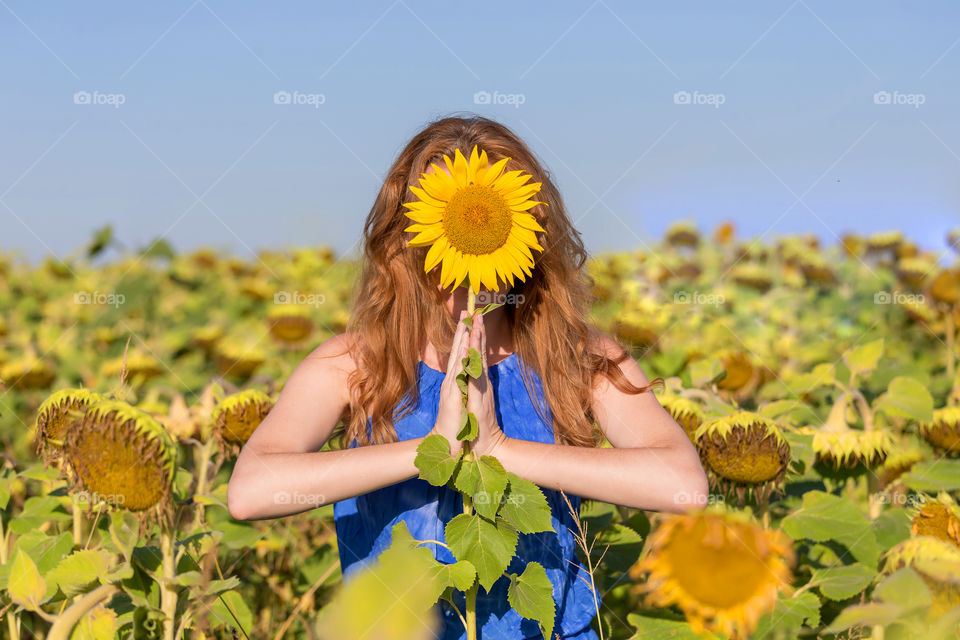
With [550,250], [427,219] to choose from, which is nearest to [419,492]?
[550,250]

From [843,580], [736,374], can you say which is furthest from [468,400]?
[736,374]

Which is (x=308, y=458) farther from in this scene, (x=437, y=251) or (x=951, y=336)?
(x=951, y=336)

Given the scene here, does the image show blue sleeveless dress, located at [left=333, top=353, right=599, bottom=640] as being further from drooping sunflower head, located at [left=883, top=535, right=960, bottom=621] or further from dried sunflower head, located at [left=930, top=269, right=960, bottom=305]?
dried sunflower head, located at [left=930, top=269, right=960, bottom=305]

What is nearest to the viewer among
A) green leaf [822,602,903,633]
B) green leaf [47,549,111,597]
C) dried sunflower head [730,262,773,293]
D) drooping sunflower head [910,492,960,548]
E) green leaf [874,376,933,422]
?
green leaf [822,602,903,633]

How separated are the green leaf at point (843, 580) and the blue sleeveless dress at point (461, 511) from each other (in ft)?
1.45

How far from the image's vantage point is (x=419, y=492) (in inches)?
63.4

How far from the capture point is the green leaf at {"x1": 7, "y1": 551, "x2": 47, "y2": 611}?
1.61 metres

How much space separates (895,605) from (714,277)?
15.9 feet

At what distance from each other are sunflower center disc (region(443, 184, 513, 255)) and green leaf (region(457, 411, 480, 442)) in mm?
201

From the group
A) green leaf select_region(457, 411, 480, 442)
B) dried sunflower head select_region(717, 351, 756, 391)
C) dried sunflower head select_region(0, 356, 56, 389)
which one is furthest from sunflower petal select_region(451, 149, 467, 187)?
dried sunflower head select_region(0, 356, 56, 389)

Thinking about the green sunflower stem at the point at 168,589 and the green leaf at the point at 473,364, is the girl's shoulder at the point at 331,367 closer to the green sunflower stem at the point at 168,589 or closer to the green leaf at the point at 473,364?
the green sunflower stem at the point at 168,589

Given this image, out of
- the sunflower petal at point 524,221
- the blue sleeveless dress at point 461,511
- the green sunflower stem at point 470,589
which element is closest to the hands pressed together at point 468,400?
the green sunflower stem at point 470,589

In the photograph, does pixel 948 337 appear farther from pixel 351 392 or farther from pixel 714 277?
pixel 351 392

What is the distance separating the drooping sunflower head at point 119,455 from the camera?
1596mm
